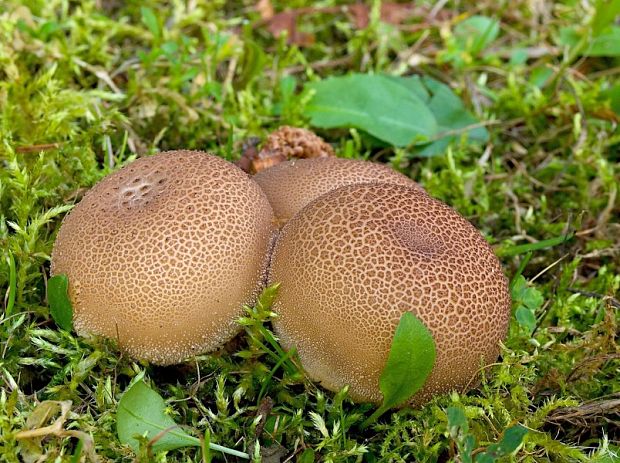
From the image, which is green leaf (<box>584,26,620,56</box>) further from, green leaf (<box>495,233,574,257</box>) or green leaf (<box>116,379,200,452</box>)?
green leaf (<box>116,379,200,452</box>)

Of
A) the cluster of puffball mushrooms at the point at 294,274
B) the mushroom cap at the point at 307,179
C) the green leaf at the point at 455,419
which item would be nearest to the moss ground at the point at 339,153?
the green leaf at the point at 455,419

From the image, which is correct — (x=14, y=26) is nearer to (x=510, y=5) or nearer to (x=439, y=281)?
(x=439, y=281)

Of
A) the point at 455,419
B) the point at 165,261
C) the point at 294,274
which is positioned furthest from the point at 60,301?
the point at 455,419

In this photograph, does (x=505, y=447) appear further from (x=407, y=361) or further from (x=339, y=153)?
(x=339, y=153)

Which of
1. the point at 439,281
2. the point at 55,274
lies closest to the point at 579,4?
the point at 439,281

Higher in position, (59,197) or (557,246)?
(59,197)

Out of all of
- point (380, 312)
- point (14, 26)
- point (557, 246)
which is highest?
point (14, 26)

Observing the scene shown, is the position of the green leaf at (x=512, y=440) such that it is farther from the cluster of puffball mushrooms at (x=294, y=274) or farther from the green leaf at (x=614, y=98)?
the green leaf at (x=614, y=98)
